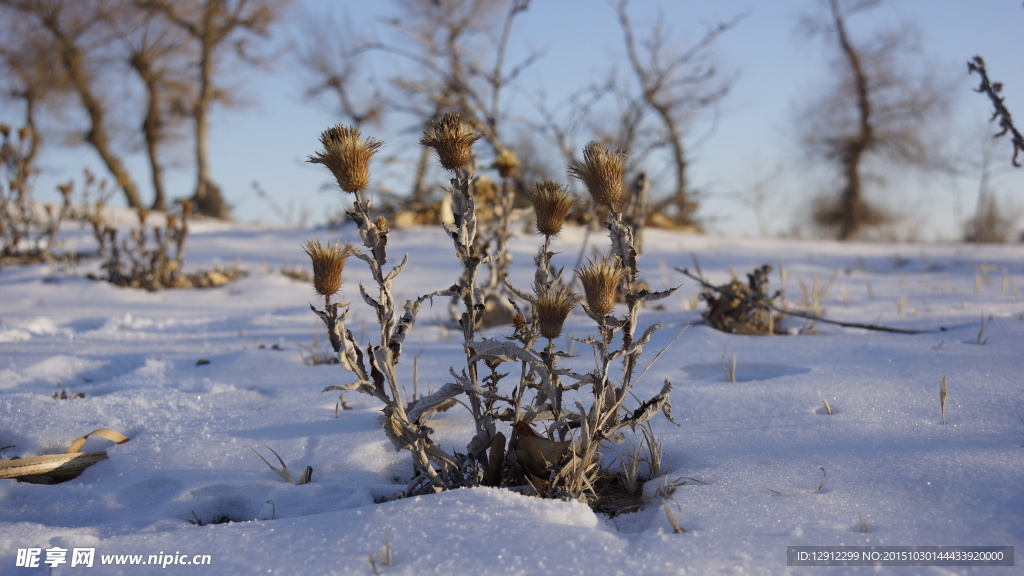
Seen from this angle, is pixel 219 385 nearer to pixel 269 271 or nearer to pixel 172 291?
pixel 172 291

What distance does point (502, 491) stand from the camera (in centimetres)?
161

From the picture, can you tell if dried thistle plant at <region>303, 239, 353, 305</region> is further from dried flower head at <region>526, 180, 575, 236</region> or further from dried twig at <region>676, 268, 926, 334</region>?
dried twig at <region>676, 268, 926, 334</region>

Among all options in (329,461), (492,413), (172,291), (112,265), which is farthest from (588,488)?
(112,265)

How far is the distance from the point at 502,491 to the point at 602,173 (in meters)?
0.72

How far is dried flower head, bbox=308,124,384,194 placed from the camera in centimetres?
147

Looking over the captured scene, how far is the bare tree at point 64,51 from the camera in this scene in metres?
15.2

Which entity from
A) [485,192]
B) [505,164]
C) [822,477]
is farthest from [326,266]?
[485,192]

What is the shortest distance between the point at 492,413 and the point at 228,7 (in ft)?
58.5

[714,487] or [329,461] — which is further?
[329,461]

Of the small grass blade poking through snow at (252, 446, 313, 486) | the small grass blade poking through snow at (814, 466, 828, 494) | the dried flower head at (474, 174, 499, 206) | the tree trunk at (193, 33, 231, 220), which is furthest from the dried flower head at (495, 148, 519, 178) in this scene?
the tree trunk at (193, 33, 231, 220)

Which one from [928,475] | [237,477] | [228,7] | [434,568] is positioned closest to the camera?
[434,568]

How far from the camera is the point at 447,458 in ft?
5.66

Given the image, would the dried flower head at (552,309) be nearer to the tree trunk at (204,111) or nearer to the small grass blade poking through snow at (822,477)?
the small grass blade poking through snow at (822,477)

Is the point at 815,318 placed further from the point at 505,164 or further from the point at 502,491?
the point at 502,491
